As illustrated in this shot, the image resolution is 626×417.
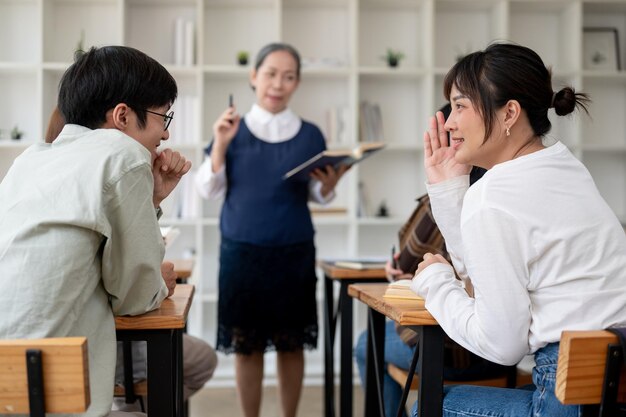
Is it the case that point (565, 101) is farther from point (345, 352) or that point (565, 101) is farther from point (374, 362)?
point (345, 352)

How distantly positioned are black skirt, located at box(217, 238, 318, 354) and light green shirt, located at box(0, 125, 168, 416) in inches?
58.5

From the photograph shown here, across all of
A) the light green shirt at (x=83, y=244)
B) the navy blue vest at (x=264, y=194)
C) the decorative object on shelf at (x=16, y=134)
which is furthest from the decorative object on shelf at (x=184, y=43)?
the light green shirt at (x=83, y=244)

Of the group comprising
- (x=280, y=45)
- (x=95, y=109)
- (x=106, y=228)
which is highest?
(x=280, y=45)

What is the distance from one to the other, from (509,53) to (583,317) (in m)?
0.56

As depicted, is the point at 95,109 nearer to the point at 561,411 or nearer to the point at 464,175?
the point at 464,175

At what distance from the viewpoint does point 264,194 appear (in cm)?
307

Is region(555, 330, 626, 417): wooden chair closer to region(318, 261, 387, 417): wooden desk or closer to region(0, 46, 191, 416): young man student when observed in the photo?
region(0, 46, 191, 416): young man student

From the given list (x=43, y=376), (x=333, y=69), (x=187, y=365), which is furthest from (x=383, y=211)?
(x=43, y=376)

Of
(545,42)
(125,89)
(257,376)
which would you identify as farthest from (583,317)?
(545,42)

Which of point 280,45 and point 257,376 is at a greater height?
point 280,45

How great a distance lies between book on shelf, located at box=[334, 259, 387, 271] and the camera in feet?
9.14

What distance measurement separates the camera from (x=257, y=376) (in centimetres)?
313

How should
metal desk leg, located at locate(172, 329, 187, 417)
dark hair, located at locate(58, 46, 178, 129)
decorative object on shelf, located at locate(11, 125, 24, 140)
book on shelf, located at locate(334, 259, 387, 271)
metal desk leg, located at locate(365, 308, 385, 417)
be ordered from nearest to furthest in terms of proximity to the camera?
dark hair, located at locate(58, 46, 178, 129) → metal desk leg, located at locate(172, 329, 187, 417) → metal desk leg, located at locate(365, 308, 385, 417) → book on shelf, located at locate(334, 259, 387, 271) → decorative object on shelf, located at locate(11, 125, 24, 140)

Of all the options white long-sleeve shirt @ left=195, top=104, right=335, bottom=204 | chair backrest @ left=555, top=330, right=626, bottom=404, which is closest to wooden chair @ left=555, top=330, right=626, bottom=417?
chair backrest @ left=555, top=330, right=626, bottom=404
